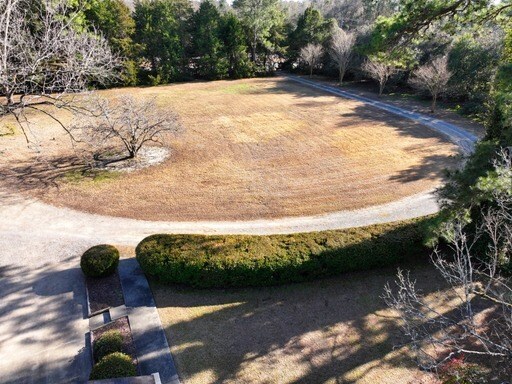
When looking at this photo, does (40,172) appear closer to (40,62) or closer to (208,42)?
(40,62)

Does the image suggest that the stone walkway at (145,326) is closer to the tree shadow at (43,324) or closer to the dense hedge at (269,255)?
the dense hedge at (269,255)

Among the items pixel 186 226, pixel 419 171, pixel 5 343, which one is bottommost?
pixel 5 343

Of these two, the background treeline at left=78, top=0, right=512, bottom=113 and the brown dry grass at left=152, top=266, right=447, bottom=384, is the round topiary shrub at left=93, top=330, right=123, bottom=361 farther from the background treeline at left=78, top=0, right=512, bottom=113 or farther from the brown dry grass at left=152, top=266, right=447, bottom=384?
the background treeline at left=78, top=0, right=512, bottom=113

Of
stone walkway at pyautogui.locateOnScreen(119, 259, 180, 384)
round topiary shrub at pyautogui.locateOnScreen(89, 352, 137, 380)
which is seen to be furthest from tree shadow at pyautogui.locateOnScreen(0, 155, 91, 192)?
round topiary shrub at pyautogui.locateOnScreen(89, 352, 137, 380)

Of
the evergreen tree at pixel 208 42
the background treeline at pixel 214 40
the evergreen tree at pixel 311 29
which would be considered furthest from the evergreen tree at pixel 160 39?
the evergreen tree at pixel 311 29

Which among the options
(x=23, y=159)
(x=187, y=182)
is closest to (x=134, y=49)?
(x=23, y=159)

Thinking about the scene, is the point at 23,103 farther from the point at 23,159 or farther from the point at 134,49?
the point at 134,49

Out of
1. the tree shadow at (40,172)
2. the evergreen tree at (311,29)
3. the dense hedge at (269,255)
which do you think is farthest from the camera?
the evergreen tree at (311,29)
